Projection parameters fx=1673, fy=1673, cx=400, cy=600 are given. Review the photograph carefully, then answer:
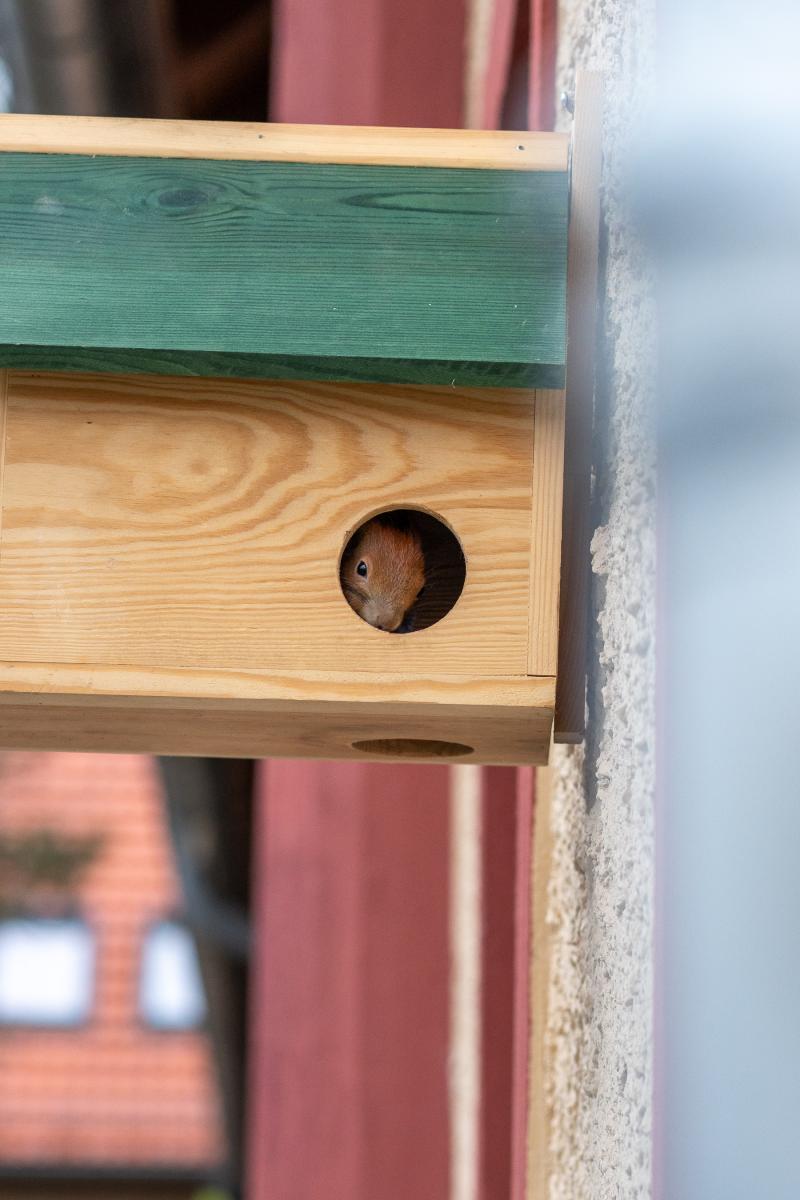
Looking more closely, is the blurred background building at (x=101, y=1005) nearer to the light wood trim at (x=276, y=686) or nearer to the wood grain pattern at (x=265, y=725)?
the wood grain pattern at (x=265, y=725)

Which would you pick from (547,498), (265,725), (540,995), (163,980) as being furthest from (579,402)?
(163,980)

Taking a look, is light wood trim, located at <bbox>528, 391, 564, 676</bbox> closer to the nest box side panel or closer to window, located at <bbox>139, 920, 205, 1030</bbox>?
the nest box side panel

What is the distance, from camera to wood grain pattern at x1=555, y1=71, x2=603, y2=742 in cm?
119

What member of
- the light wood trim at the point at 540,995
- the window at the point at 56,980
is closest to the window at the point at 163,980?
the window at the point at 56,980

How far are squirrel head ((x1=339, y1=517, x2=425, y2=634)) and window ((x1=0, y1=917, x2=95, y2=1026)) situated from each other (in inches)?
274

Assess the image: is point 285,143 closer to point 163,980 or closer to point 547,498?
point 547,498

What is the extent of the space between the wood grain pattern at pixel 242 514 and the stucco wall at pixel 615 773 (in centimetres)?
8

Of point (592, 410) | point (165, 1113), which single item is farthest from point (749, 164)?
point (165, 1113)

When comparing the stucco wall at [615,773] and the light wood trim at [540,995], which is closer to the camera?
the stucco wall at [615,773]

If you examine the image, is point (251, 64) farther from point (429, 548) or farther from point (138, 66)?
point (429, 548)

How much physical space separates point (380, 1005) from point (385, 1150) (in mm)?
323

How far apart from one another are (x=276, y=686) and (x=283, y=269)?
0.97 ft

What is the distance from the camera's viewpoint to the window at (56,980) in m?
8.49

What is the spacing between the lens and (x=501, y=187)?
3.89 ft
